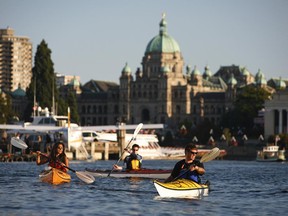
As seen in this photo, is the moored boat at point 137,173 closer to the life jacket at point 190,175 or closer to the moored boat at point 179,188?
the moored boat at point 179,188

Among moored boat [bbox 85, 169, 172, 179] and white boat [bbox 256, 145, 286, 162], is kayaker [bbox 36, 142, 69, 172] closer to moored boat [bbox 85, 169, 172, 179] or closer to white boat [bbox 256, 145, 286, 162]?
moored boat [bbox 85, 169, 172, 179]

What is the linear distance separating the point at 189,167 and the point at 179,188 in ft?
5.46

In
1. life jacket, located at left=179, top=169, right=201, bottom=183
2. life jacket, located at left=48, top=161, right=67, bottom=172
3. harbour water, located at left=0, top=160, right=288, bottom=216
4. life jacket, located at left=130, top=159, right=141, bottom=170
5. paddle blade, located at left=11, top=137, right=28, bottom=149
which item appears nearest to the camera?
harbour water, located at left=0, top=160, right=288, bottom=216

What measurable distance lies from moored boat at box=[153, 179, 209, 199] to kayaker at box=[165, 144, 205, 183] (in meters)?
0.22

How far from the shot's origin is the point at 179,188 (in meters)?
48.0

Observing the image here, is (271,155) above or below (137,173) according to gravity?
above

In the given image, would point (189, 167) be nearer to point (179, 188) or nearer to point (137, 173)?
point (179, 188)

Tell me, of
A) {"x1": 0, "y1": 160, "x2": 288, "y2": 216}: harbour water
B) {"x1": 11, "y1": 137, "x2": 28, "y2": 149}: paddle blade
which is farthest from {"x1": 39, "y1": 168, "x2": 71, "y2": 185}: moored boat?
{"x1": 11, "y1": 137, "x2": 28, "y2": 149}: paddle blade

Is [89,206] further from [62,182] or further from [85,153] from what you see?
[85,153]

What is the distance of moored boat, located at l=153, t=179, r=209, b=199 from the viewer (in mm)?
47969

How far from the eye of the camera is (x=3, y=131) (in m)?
168

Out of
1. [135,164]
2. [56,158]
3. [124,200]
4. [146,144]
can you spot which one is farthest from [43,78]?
[124,200]

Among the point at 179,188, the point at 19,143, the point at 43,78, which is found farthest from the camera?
the point at 43,78

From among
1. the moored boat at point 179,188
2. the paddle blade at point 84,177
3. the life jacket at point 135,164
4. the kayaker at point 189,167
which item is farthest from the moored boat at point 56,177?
the kayaker at point 189,167
